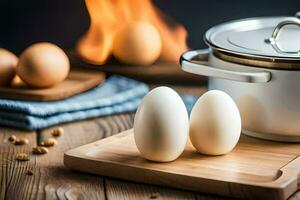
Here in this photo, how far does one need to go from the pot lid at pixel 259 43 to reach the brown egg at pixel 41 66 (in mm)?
375

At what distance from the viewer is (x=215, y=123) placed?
49.3 inches

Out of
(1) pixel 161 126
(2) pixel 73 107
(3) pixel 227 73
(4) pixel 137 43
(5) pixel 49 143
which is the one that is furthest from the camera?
(4) pixel 137 43

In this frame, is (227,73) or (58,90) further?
(58,90)

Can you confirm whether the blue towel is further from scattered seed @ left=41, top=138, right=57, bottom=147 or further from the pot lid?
the pot lid

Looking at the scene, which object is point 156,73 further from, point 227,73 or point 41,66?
point 227,73

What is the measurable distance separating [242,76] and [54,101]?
513 mm

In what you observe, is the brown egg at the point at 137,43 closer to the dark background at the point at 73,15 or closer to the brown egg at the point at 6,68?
the dark background at the point at 73,15

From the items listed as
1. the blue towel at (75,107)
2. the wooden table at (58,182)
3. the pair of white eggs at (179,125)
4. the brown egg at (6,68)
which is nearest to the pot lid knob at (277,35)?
the pair of white eggs at (179,125)

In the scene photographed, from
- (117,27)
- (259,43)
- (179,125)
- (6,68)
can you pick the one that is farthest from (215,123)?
(117,27)

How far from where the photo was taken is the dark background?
2.01 metres

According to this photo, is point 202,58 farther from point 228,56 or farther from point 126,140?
point 126,140

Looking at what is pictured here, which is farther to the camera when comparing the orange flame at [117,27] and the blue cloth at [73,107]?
the orange flame at [117,27]

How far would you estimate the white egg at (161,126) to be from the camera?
1.21 metres

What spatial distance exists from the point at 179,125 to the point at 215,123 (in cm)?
6
